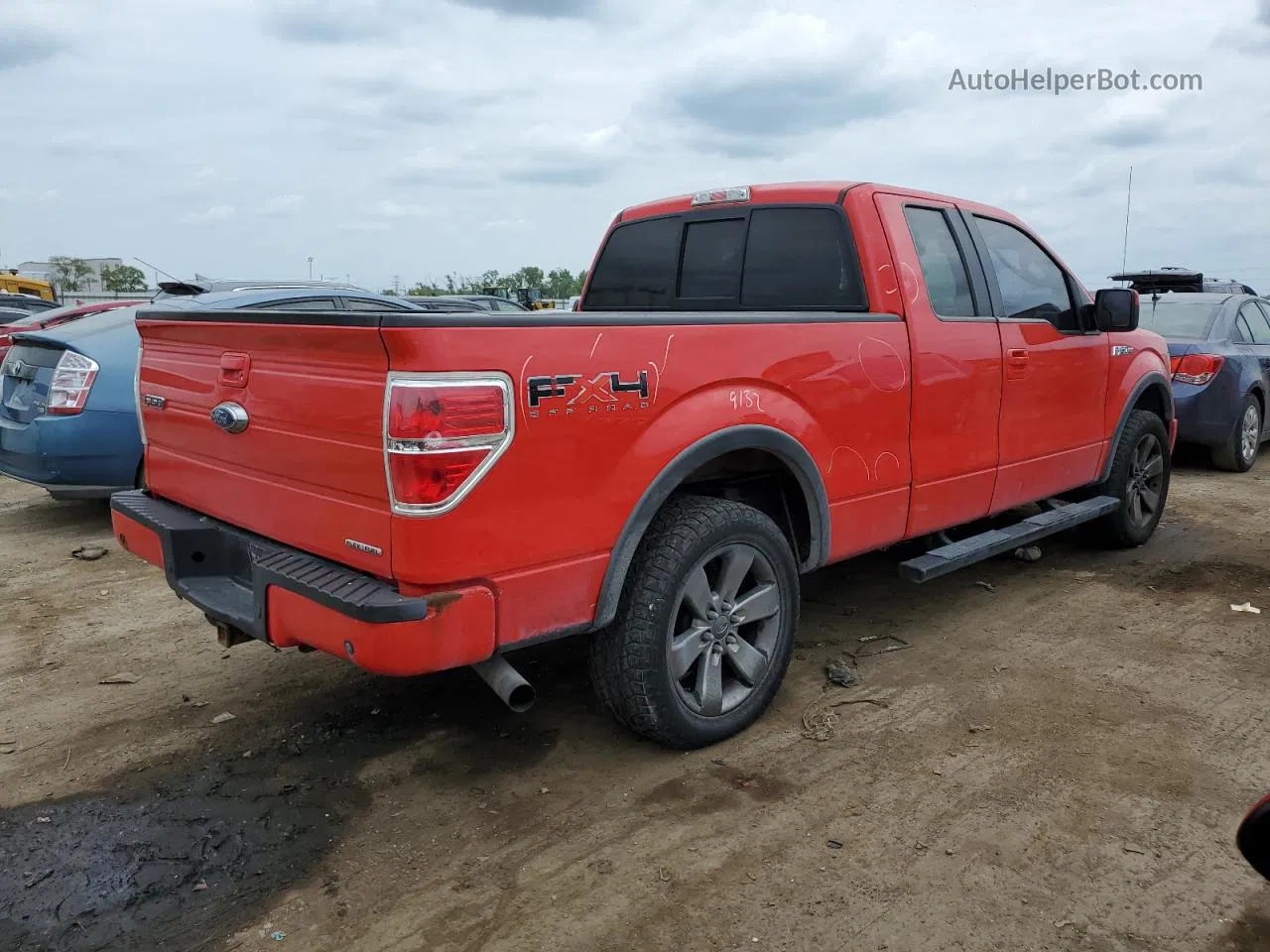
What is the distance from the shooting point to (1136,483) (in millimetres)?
5906

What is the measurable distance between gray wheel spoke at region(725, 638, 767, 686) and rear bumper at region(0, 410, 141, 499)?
178 inches

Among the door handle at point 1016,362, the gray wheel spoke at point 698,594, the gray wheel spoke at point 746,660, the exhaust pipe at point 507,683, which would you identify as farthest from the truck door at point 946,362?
the exhaust pipe at point 507,683

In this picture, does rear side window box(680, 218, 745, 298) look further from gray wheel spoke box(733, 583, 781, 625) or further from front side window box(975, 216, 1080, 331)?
gray wheel spoke box(733, 583, 781, 625)

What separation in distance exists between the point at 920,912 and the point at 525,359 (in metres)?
1.78

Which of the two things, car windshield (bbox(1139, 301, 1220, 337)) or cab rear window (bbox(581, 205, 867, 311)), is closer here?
cab rear window (bbox(581, 205, 867, 311))

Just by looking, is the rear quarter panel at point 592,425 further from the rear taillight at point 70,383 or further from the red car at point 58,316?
the red car at point 58,316

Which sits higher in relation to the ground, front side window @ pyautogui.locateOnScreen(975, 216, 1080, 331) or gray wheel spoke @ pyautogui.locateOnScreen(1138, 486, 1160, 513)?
front side window @ pyautogui.locateOnScreen(975, 216, 1080, 331)

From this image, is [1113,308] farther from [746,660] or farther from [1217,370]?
[1217,370]

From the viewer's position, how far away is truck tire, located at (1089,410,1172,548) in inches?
222

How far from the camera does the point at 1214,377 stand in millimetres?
8445

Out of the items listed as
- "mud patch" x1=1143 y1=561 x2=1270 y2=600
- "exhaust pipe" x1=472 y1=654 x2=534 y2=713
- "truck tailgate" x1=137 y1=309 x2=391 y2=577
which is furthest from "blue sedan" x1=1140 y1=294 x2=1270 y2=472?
"truck tailgate" x1=137 y1=309 x2=391 y2=577

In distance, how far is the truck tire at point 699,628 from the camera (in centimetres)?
310

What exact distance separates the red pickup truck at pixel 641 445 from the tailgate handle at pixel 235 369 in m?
0.01

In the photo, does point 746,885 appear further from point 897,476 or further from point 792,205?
point 792,205
